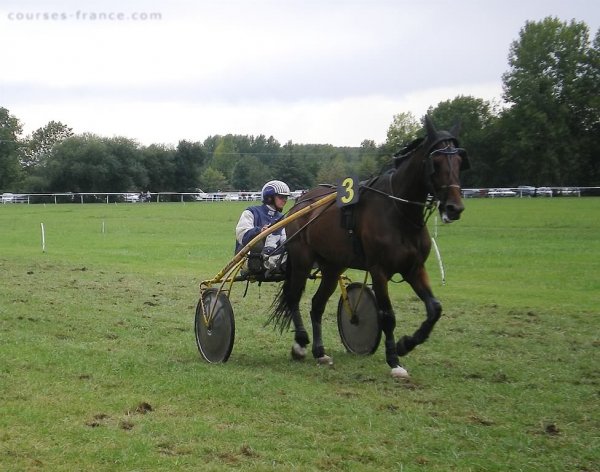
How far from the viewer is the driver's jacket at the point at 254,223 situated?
27.8 feet

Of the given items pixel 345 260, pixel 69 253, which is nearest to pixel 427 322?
pixel 345 260

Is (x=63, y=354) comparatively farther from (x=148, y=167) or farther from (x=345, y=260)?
(x=148, y=167)

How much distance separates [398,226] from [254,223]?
1936 mm

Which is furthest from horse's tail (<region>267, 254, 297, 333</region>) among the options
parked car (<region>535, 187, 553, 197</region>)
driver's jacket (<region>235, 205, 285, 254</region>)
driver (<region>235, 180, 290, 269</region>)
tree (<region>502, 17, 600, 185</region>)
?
tree (<region>502, 17, 600, 185</region>)

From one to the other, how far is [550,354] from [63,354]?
15.8 ft

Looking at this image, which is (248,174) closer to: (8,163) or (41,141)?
(8,163)

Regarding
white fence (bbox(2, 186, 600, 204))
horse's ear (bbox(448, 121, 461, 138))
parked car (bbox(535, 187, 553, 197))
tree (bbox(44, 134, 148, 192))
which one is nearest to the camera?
horse's ear (bbox(448, 121, 461, 138))

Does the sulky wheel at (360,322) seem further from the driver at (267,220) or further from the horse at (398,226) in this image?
the driver at (267,220)

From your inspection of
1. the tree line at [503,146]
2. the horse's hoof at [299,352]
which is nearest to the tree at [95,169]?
the tree line at [503,146]

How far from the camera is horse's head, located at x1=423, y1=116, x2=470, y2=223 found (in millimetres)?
6621

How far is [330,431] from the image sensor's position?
5.37 m

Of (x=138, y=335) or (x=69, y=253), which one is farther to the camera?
(x=69, y=253)

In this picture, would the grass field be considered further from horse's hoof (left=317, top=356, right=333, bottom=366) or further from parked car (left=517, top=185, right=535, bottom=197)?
parked car (left=517, top=185, right=535, bottom=197)

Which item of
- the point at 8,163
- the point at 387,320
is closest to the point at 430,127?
the point at 387,320
